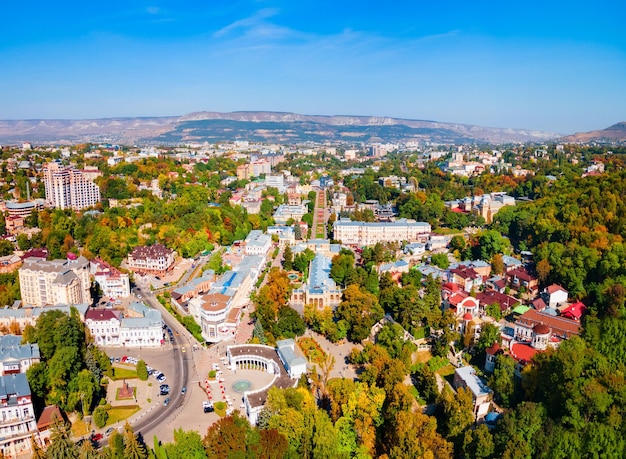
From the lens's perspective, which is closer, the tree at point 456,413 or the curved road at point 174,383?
the tree at point 456,413

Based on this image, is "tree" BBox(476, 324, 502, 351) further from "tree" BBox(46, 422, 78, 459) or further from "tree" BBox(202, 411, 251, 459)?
"tree" BBox(46, 422, 78, 459)

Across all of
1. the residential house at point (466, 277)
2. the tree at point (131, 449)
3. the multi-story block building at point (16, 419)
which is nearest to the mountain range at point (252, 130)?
the residential house at point (466, 277)

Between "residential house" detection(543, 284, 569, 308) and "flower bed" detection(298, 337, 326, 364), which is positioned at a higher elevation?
"residential house" detection(543, 284, 569, 308)

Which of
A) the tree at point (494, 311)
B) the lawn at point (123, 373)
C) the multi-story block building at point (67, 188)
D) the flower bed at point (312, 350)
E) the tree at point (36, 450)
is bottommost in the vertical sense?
the lawn at point (123, 373)

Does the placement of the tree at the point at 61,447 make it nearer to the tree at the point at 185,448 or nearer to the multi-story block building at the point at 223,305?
the tree at the point at 185,448

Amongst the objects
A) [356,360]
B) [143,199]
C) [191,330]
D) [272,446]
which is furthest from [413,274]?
[143,199]

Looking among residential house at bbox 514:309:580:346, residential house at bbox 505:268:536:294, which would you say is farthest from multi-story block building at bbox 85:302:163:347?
residential house at bbox 505:268:536:294

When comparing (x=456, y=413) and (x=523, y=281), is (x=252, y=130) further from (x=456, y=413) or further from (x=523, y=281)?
(x=456, y=413)
